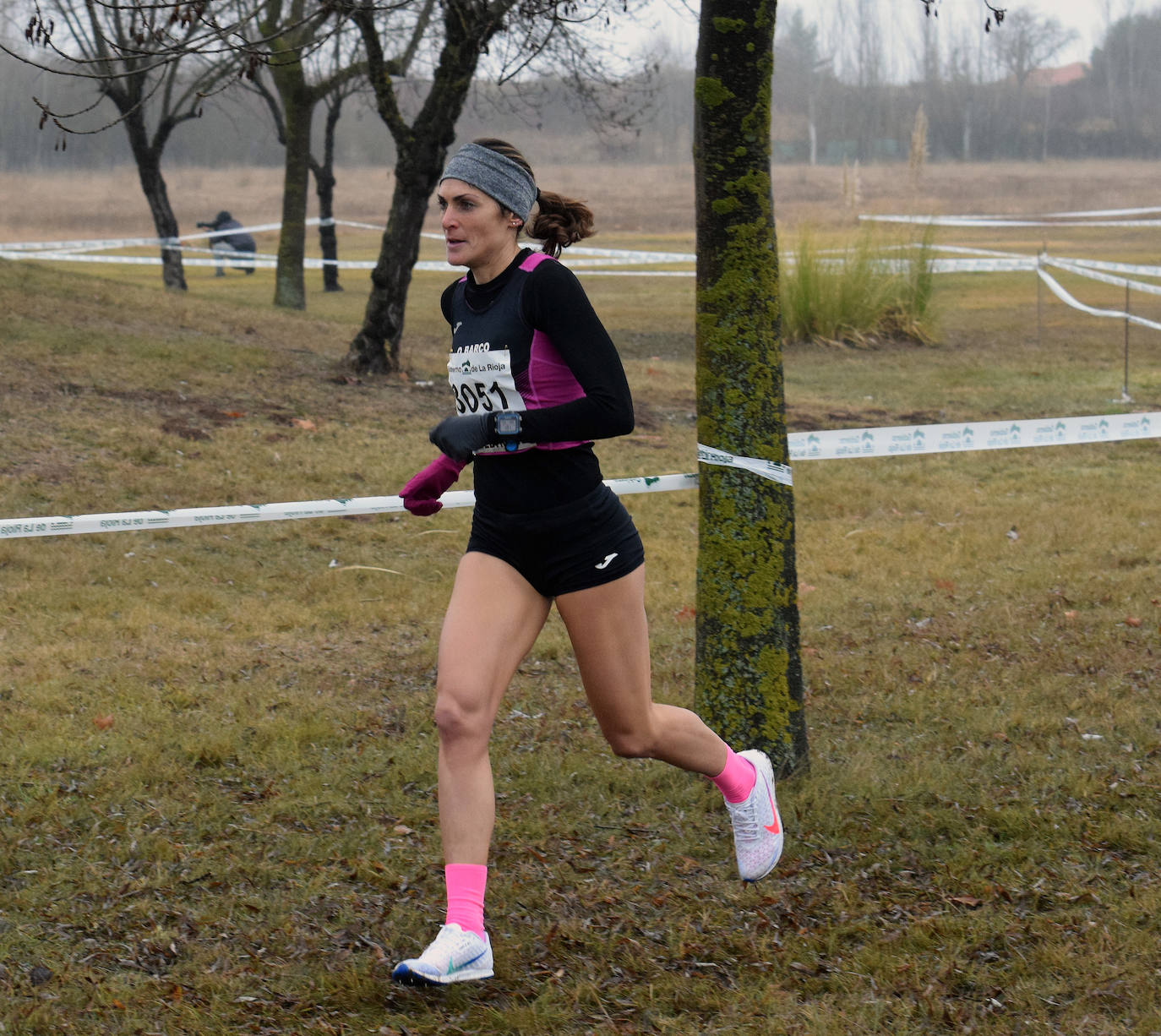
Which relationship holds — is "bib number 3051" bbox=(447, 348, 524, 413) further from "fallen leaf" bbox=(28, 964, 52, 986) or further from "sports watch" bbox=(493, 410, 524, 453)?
"fallen leaf" bbox=(28, 964, 52, 986)

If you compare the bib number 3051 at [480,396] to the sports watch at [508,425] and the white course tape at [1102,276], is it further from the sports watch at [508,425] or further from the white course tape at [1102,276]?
the white course tape at [1102,276]

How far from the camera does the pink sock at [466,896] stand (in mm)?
3316

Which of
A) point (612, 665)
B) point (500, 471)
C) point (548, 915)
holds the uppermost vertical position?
point (500, 471)

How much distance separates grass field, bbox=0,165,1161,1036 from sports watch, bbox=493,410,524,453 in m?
1.41

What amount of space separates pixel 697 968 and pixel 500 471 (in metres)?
1.43

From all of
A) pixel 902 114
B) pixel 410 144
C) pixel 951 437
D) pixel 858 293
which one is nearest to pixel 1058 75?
pixel 902 114

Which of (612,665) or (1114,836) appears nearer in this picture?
(612,665)

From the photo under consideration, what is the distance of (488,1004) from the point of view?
11.0 ft

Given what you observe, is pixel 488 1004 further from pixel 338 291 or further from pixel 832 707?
pixel 338 291

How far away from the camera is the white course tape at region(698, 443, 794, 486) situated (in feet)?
15.1

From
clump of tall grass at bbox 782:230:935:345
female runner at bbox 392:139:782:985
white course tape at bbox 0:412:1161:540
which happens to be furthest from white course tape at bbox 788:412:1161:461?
clump of tall grass at bbox 782:230:935:345

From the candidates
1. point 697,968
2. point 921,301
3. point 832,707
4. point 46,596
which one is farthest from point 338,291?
point 697,968

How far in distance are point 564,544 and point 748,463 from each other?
1322 millimetres

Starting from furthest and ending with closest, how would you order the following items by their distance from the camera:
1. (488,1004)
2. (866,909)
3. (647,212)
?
1. (647,212)
2. (866,909)
3. (488,1004)
